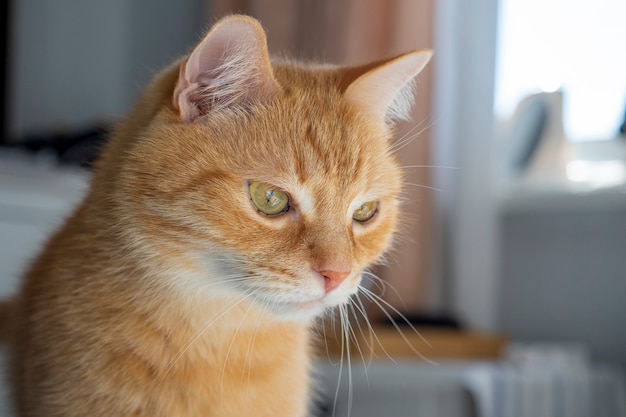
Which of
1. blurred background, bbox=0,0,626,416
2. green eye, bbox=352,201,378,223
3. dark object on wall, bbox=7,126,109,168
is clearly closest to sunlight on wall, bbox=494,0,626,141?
blurred background, bbox=0,0,626,416

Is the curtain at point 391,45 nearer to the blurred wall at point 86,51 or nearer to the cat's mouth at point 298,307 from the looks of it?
the blurred wall at point 86,51

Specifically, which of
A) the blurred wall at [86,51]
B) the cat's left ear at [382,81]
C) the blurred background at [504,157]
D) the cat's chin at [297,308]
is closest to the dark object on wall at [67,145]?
the blurred background at [504,157]

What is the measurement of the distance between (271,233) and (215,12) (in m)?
2.21

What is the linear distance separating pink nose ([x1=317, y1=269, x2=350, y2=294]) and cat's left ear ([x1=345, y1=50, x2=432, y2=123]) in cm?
27

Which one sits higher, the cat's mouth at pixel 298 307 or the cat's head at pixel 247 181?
the cat's head at pixel 247 181

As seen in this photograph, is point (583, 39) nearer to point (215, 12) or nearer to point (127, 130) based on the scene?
point (215, 12)

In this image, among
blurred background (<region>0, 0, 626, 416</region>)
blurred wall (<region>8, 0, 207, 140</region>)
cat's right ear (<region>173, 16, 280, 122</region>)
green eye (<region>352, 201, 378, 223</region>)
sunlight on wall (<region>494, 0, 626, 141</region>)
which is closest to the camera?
cat's right ear (<region>173, 16, 280, 122</region>)

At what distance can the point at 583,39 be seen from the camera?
8.09 ft

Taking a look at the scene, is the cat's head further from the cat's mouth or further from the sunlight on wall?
the sunlight on wall

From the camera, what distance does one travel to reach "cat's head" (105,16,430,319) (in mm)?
873

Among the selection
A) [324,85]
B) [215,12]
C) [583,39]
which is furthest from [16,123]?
[324,85]

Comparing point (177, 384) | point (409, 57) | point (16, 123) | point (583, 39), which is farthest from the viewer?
point (16, 123)

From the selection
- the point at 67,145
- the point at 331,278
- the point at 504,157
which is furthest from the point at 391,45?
the point at 331,278

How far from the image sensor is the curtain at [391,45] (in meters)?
2.29
